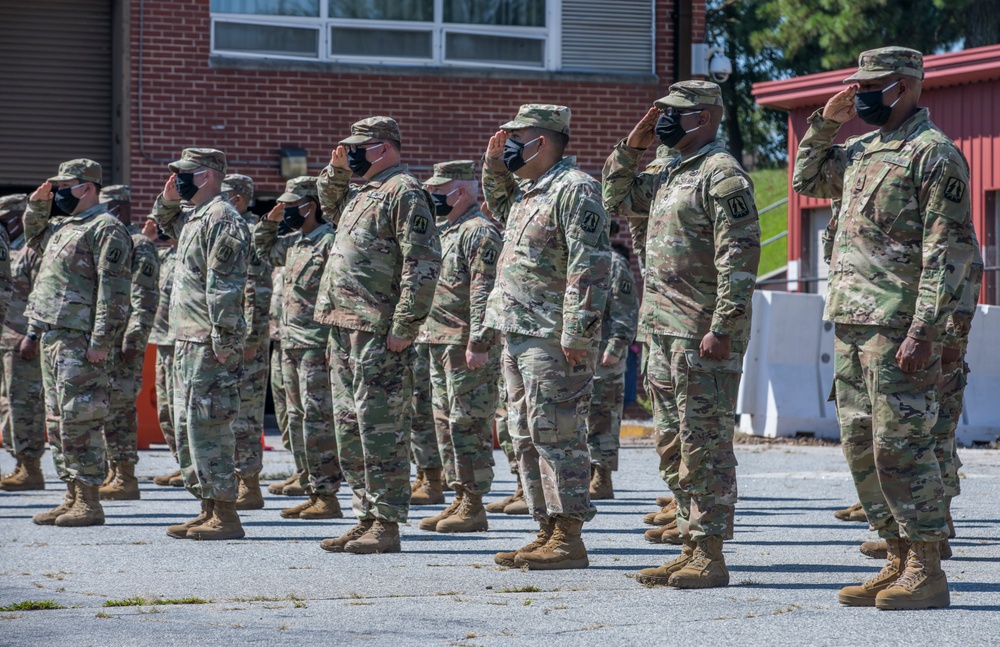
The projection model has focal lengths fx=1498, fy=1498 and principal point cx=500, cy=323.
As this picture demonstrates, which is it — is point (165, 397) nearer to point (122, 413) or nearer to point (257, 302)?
point (122, 413)

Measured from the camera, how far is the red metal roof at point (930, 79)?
17.8m

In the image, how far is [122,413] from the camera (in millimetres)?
11578

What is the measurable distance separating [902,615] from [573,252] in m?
2.42

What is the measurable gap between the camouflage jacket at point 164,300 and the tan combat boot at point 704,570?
5613 mm

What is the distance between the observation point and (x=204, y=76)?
17.7 meters

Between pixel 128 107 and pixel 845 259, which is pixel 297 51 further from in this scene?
pixel 845 259

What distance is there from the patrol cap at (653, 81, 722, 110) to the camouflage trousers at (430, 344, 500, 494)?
2731 mm

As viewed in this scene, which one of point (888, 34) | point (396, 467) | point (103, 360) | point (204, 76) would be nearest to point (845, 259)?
point (396, 467)

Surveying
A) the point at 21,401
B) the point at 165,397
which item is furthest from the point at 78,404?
the point at 165,397

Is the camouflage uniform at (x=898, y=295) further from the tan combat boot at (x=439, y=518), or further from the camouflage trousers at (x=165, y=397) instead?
the camouflage trousers at (x=165, y=397)

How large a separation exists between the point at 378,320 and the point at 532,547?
154 centimetres

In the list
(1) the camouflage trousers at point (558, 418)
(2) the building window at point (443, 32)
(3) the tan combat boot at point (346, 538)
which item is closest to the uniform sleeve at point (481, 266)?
(3) the tan combat boot at point (346, 538)

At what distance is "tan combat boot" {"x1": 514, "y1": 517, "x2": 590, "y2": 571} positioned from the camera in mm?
7508

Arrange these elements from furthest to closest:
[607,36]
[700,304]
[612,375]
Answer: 1. [607,36]
2. [612,375]
3. [700,304]
